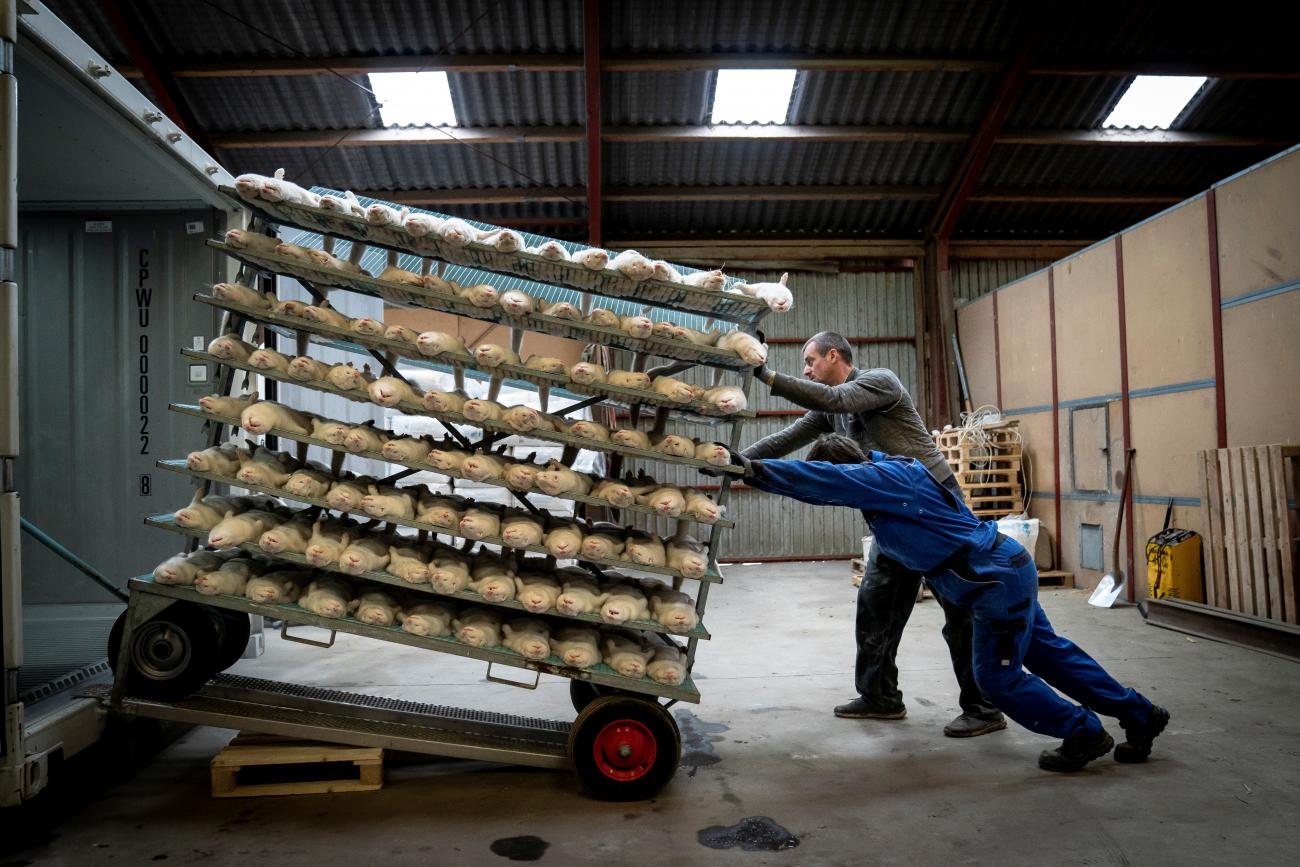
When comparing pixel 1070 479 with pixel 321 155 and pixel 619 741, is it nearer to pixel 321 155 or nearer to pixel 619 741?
pixel 619 741

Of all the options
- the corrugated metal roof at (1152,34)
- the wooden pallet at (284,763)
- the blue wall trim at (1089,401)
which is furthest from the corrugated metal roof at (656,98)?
the wooden pallet at (284,763)

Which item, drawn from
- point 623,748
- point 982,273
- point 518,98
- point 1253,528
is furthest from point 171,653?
point 982,273

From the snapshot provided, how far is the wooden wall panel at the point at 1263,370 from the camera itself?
780 centimetres

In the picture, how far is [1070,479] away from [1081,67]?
5.79 meters

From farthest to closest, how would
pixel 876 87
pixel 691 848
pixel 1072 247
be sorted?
pixel 1072 247
pixel 876 87
pixel 691 848

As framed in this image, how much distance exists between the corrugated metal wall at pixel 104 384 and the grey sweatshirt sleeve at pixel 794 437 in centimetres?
440

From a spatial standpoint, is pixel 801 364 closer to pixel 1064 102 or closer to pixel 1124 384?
pixel 1064 102

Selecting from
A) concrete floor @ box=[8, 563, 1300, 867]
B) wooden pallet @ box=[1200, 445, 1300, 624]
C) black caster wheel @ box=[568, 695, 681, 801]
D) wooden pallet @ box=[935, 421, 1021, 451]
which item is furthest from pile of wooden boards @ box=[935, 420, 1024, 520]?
black caster wheel @ box=[568, 695, 681, 801]

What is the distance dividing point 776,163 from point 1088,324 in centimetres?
544

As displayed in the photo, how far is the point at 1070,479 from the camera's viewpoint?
11.6m

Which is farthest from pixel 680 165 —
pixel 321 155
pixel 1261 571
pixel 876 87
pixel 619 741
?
pixel 619 741

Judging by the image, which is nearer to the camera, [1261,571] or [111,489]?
[111,489]

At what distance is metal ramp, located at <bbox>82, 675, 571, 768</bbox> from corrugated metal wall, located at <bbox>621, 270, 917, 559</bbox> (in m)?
10.6

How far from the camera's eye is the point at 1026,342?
41.8 feet
